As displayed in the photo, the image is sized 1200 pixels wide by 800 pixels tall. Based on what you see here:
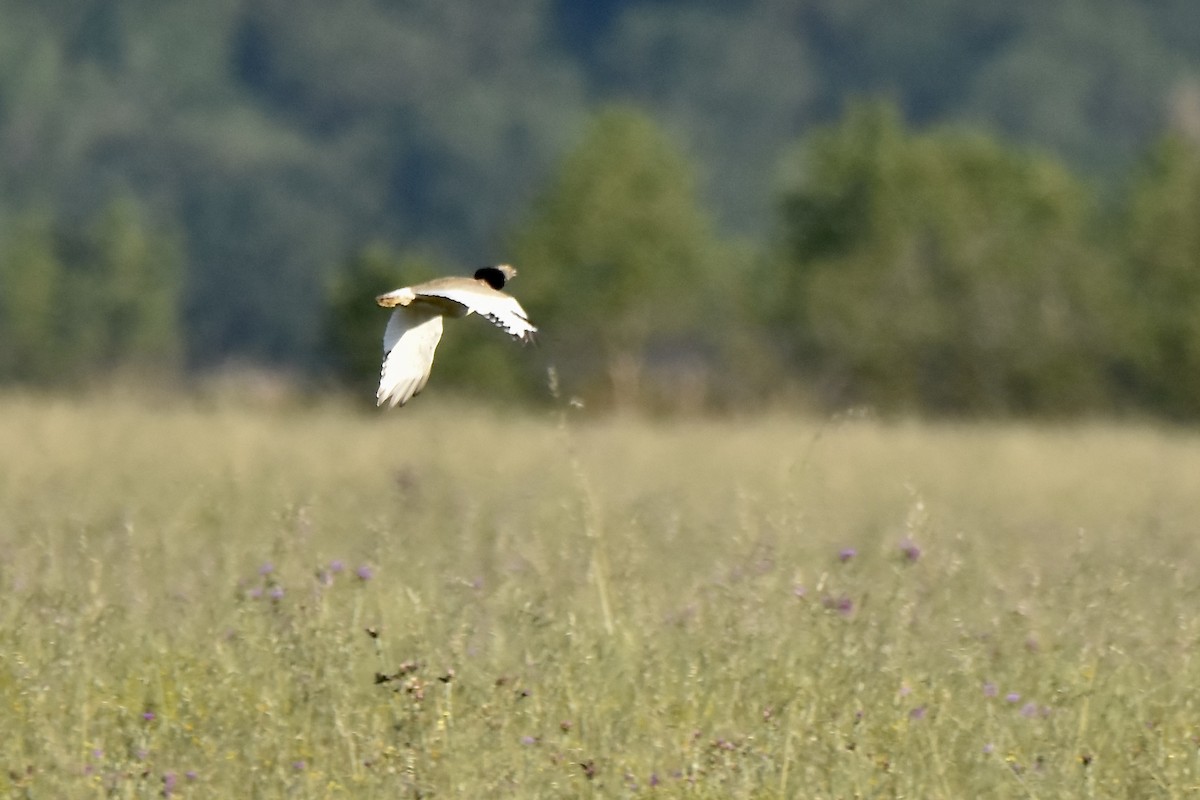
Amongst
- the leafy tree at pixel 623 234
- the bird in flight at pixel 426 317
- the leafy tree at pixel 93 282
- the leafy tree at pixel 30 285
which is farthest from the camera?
the leafy tree at pixel 93 282

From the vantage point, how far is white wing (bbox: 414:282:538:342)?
461cm

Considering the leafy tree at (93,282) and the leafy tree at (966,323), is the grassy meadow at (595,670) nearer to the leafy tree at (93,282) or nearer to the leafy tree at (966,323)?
the leafy tree at (966,323)

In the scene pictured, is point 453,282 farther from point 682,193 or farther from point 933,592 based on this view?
point 682,193

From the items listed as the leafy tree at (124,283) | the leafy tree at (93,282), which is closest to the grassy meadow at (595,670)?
the leafy tree at (93,282)

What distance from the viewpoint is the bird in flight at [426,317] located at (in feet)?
15.6

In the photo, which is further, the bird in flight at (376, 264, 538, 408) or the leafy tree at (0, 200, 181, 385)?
the leafy tree at (0, 200, 181, 385)

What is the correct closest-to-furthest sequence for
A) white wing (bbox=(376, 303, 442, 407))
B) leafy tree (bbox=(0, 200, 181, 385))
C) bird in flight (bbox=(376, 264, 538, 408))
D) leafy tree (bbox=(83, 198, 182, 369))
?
bird in flight (bbox=(376, 264, 538, 408)) < white wing (bbox=(376, 303, 442, 407)) < leafy tree (bbox=(0, 200, 181, 385)) < leafy tree (bbox=(83, 198, 182, 369))

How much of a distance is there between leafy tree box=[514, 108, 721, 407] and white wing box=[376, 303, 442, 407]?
43.6 metres

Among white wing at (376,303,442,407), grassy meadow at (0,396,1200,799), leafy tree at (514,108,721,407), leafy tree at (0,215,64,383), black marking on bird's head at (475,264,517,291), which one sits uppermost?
leafy tree at (0,215,64,383)

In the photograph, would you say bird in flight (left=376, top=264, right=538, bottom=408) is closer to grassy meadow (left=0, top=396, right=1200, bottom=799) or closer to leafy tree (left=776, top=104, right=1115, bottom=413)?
grassy meadow (left=0, top=396, right=1200, bottom=799)

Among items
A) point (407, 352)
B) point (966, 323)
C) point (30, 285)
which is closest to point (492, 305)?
point (407, 352)

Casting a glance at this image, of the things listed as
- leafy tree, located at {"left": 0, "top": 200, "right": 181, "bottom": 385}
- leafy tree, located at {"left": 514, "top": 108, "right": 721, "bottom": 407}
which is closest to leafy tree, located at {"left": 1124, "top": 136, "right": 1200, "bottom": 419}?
leafy tree, located at {"left": 514, "top": 108, "right": 721, "bottom": 407}

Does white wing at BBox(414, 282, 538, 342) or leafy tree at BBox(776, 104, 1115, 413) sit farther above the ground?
leafy tree at BBox(776, 104, 1115, 413)

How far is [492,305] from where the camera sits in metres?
4.80
